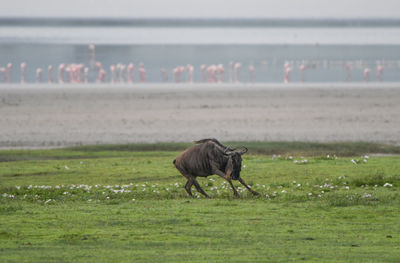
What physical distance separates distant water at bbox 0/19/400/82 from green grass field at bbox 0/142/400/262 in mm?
56310

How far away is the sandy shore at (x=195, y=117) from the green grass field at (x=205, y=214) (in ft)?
30.2

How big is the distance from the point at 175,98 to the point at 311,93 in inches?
286

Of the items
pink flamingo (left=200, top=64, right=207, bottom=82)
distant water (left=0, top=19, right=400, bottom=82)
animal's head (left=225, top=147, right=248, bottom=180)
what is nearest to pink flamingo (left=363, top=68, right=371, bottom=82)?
distant water (left=0, top=19, right=400, bottom=82)

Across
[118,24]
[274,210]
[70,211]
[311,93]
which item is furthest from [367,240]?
[118,24]

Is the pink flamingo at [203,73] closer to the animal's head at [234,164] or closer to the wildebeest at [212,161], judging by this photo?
the wildebeest at [212,161]

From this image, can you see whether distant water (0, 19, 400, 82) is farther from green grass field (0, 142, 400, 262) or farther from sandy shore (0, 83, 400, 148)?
green grass field (0, 142, 400, 262)

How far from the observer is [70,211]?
12.8 metres

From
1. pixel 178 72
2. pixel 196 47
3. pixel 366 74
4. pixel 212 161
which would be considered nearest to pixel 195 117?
pixel 212 161

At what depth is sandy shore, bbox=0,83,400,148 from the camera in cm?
2902

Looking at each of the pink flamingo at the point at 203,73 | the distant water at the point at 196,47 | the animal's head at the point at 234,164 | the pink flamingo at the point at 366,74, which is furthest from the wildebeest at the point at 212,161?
the pink flamingo at the point at 203,73

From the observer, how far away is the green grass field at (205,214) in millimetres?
9969

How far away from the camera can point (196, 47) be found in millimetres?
113125

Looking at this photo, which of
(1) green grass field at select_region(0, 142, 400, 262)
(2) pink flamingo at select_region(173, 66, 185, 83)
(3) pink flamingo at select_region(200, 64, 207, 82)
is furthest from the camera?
(3) pink flamingo at select_region(200, 64, 207, 82)

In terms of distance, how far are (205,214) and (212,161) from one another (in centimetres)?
145
